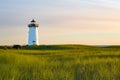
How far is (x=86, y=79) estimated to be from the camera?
844cm

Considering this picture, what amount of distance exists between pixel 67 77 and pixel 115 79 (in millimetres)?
1229

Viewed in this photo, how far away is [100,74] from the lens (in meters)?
8.88

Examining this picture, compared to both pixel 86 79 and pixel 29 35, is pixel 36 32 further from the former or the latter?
pixel 86 79

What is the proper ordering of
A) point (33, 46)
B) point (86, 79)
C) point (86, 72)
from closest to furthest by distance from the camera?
point (86, 79)
point (86, 72)
point (33, 46)

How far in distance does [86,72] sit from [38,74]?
1424 millimetres

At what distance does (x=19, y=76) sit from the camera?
28.7 feet

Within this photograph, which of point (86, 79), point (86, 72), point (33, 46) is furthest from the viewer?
point (33, 46)

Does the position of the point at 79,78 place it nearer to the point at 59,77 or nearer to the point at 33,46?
the point at 59,77

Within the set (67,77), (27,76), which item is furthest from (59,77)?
(27,76)

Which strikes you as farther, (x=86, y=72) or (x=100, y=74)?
(x=86, y=72)

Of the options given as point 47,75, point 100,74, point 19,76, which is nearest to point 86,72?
point 100,74

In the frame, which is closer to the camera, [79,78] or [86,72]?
[79,78]

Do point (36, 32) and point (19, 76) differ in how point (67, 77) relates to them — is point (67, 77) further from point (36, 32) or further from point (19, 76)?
point (36, 32)

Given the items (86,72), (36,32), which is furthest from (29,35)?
(86,72)
